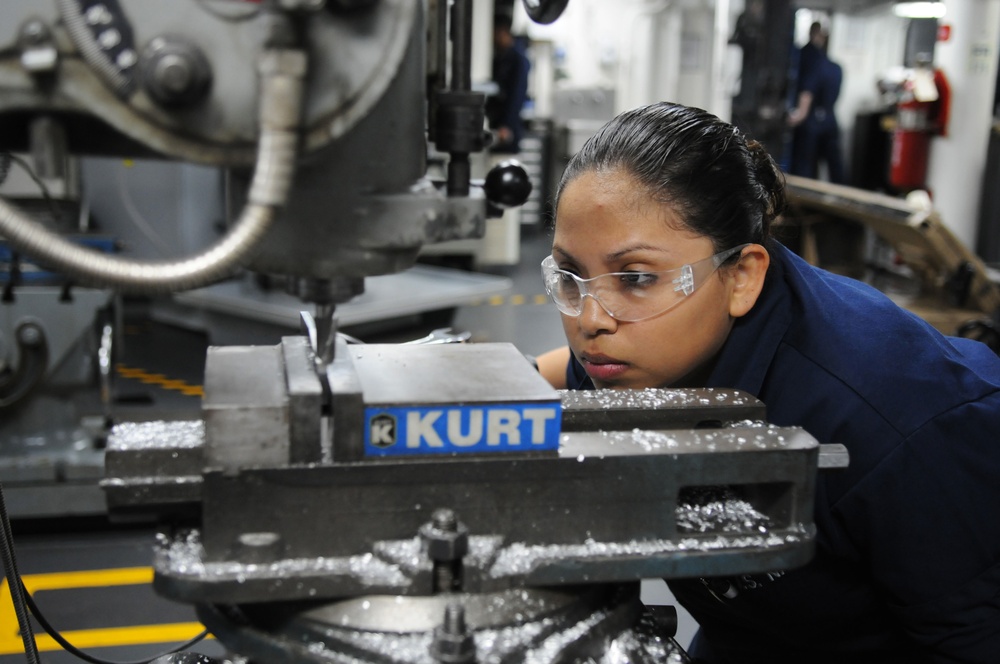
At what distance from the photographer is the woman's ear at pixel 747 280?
1058 millimetres

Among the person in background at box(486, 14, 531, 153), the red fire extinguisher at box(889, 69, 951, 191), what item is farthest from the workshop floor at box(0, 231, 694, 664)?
the red fire extinguisher at box(889, 69, 951, 191)

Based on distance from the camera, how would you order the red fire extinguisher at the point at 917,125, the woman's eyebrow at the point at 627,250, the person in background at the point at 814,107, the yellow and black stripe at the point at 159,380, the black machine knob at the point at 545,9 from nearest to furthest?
the black machine knob at the point at 545,9, the woman's eyebrow at the point at 627,250, the yellow and black stripe at the point at 159,380, the red fire extinguisher at the point at 917,125, the person in background at the point at 814,107

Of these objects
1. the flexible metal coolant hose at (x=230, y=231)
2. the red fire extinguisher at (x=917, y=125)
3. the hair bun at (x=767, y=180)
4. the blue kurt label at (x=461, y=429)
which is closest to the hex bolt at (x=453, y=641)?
the blue kurt label at (x=461, y=429)

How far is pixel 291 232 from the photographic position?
0.65 meters

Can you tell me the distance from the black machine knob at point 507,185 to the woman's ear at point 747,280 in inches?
16.6

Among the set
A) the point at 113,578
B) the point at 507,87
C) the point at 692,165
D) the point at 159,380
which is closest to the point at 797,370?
the point at 692,165

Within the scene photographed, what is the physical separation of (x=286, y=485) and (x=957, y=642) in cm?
68

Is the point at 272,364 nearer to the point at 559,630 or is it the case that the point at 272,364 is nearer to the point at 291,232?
the point at 291,232

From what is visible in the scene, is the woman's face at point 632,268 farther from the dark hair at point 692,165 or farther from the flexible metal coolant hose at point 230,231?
the flexible metal coolant hose at point 230,231

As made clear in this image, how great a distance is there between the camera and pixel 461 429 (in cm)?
64

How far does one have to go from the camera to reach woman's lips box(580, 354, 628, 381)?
1.01m

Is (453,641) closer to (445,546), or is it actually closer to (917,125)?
(445,546)

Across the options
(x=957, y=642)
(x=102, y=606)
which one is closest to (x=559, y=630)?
(x=957, y=642)

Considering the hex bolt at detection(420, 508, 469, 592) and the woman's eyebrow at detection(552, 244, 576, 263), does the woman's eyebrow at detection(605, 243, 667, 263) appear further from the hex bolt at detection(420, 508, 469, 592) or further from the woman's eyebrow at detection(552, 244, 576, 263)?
the hex bolt at detection(420, 508, 469, 592)
